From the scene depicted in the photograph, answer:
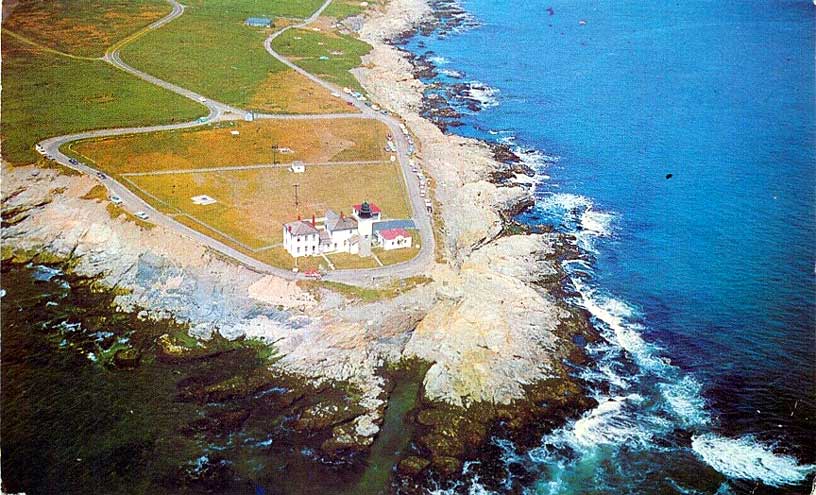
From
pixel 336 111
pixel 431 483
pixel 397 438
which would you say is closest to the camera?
pixel 431 483

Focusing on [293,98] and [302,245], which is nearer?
[302,245]

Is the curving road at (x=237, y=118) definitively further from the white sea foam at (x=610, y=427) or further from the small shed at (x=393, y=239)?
the white sea foam at (x=610, y=427)

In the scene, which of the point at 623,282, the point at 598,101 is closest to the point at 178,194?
the point at 623,282

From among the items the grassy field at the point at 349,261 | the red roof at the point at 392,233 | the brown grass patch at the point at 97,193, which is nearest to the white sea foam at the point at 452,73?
the red roof at the point at 392,233

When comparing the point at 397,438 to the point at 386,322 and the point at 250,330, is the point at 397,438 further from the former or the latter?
the point at 250,330

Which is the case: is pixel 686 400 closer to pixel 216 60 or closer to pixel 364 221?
pixel 364 221

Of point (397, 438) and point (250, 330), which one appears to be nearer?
point (397, 438)

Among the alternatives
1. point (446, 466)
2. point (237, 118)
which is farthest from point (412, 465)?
point (237, 118)
